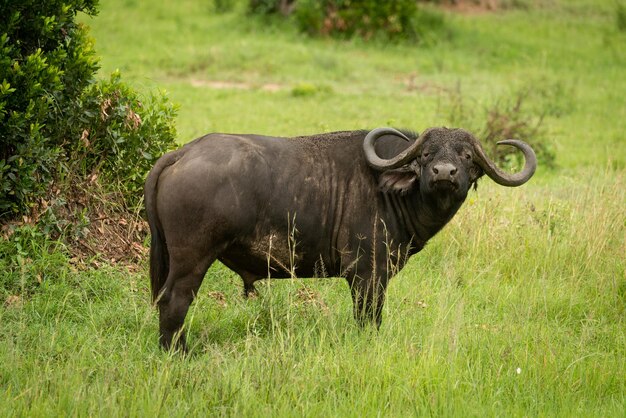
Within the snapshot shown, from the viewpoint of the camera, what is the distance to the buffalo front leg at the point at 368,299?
568cm

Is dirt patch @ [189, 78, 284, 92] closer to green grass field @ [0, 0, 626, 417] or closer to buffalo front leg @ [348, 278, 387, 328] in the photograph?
green grass field @ [0, 0, 626, 417]

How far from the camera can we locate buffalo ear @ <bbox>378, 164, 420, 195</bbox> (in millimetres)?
5730

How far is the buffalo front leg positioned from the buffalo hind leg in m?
0.98

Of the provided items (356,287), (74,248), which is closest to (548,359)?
(356,287)

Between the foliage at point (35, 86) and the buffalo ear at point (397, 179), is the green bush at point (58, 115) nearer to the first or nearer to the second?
the foliage at point (35, 86)

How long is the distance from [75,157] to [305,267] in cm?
214

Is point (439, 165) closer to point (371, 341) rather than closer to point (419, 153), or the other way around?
point (419, 153)

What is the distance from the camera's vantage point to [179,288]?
5.32 meters

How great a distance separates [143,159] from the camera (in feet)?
23.7

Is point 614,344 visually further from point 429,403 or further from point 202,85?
point 202,85

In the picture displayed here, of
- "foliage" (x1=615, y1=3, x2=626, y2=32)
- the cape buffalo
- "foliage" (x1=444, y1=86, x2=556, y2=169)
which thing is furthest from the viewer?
"foliage" (x1=615, y1=3, x2=626, y2=32)

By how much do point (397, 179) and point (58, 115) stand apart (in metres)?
2.62

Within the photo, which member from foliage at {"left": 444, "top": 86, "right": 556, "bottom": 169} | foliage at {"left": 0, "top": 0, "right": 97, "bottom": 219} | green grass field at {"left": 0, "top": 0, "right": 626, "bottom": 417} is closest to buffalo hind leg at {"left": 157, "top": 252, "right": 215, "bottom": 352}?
green grass field at {"left": 0, "top": 0, "right": 626, "bottom": 417}

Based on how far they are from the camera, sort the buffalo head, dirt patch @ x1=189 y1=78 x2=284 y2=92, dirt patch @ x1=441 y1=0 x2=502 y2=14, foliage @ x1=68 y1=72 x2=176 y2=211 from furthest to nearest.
Answer: dirt patch @ x1=441 y1=0 x2=502 y2=14, dirt patch @ x1=189 y1=78 x2=284 y2=92, foliage @ x1=68 y1=72 x2=176 y2=211, the buffalo head
